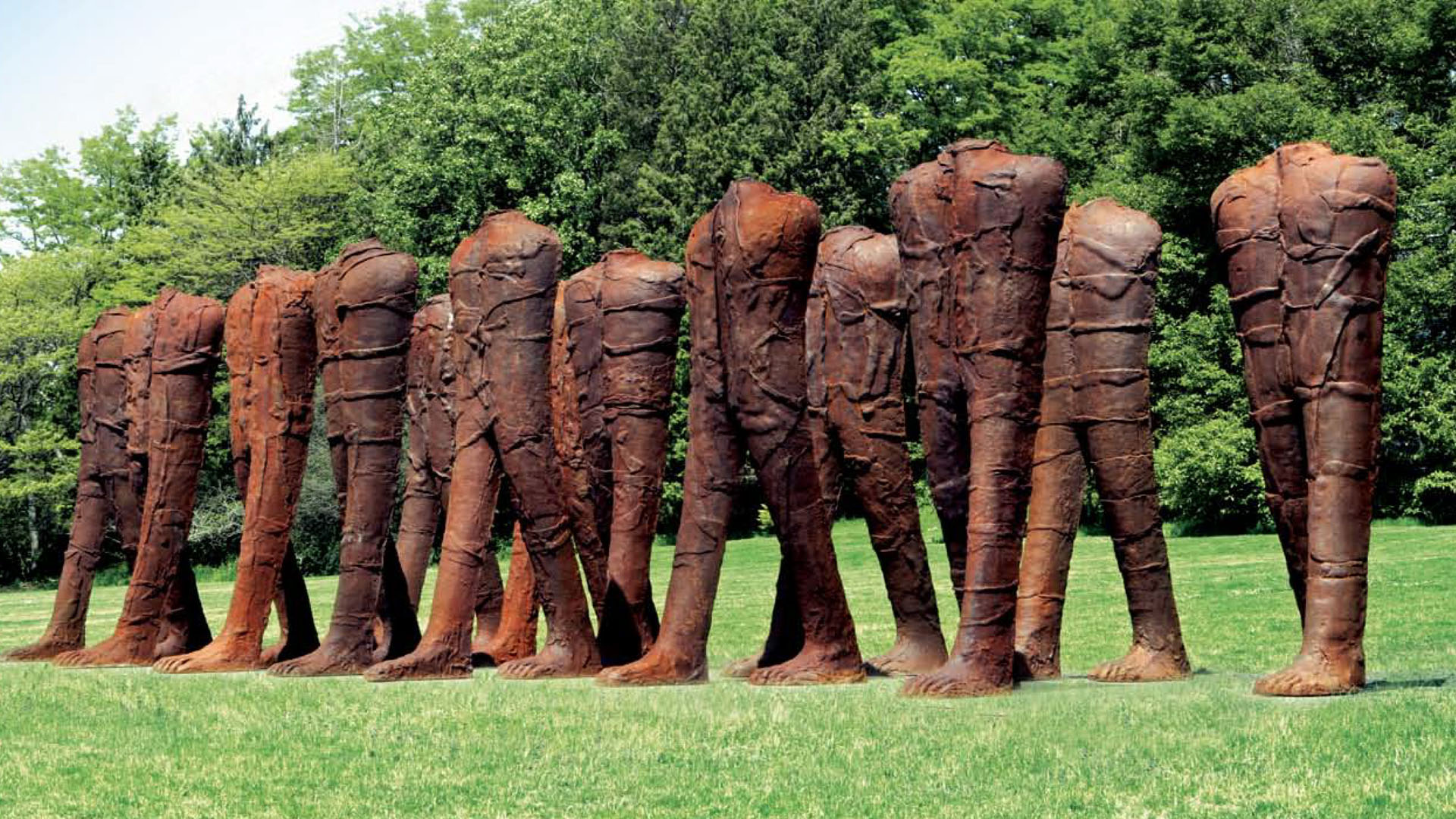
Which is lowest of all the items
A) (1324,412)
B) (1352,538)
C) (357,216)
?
(1352,538)

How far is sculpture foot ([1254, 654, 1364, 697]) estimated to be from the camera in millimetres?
10430

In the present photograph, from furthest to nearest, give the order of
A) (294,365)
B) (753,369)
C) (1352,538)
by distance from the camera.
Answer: (294,365), (753,369), (1352,538)

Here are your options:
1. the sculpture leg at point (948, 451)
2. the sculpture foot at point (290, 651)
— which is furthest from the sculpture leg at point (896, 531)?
the sculpture foot at point (290, 651)

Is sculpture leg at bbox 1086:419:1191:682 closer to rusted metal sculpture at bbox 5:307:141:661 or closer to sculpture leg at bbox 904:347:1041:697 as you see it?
sculpture leg at bbox 904:347:1041:697

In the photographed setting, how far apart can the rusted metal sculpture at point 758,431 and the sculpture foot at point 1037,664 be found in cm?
114

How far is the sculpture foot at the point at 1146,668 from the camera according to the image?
1193 cm

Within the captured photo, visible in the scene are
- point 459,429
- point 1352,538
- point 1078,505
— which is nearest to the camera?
point 1352,538

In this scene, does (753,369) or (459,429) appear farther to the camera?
(459,429)

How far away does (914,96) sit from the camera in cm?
4878

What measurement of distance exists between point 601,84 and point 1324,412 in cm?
3918

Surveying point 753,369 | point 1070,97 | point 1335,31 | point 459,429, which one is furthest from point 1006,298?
point 1070,97

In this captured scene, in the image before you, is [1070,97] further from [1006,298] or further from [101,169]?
[1006,298]

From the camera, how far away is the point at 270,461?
588 inches

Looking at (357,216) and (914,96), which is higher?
(914,96)
